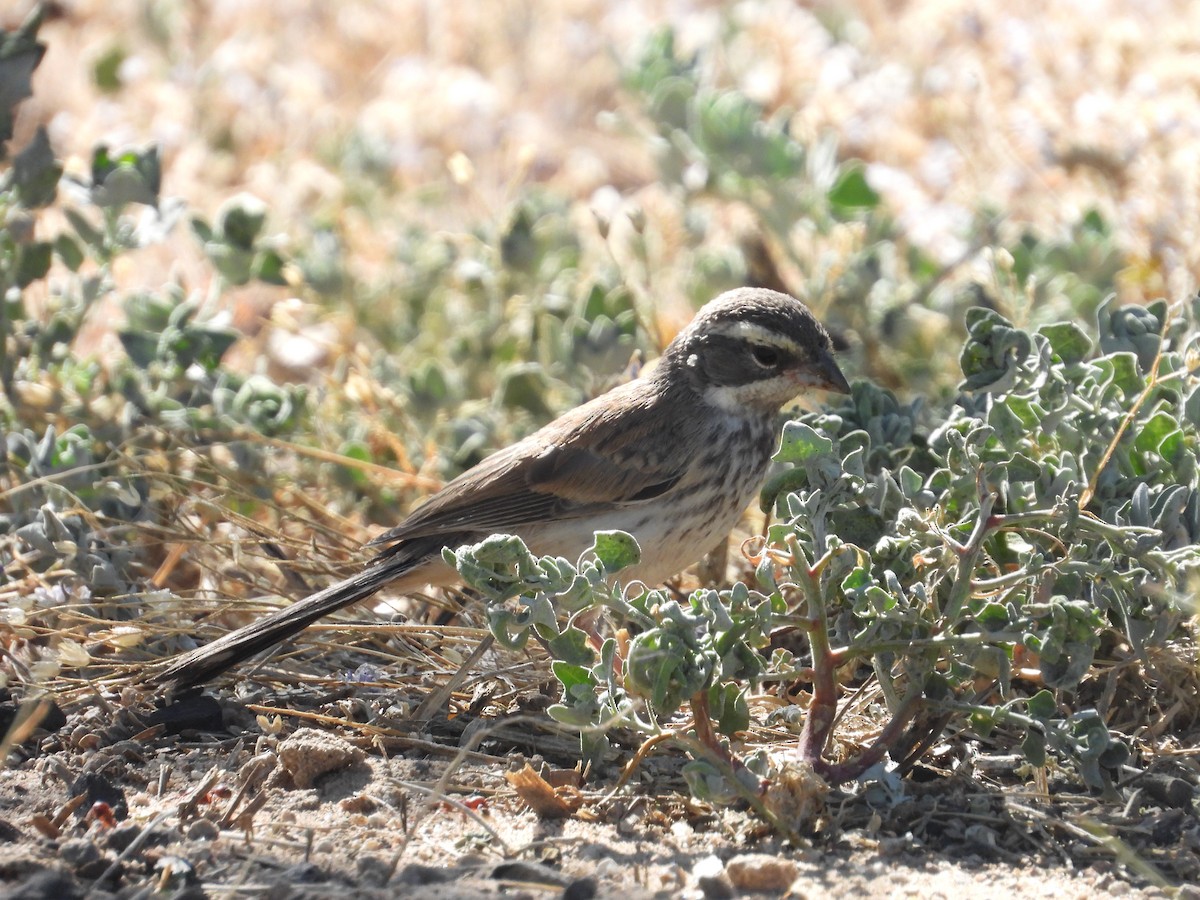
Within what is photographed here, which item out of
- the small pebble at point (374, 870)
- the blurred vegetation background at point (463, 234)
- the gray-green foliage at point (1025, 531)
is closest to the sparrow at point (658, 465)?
the blurred vegetation background at point (463, 234)

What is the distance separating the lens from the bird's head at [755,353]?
15.9 feet

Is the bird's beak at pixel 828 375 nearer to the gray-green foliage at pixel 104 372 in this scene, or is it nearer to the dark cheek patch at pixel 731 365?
the dark cheek patch at pixel 731 365

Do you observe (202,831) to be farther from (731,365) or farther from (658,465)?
(731,365)

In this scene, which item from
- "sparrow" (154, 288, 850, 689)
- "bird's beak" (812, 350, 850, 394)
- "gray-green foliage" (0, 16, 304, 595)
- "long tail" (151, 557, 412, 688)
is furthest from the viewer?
"gray-green foliage" (0, 16, 304, 595)

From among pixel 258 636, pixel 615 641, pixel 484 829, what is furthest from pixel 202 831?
pixel 615 641

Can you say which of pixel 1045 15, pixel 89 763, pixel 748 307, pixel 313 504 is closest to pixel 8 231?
pixel 313 504

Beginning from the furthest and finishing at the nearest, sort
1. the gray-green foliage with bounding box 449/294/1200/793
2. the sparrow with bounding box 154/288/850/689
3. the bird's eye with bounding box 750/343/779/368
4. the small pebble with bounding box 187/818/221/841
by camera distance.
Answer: the bird's eye with bounding box 750/343/779/368
the sparrow with bounding box 154/288/850/689
the small pebble with bounding box 187/818/221/841
the gray-green foliage with bounding box 449/294/1200/793

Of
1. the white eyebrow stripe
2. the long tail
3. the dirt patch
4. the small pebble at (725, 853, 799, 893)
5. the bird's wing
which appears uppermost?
the white eyebrow stripe

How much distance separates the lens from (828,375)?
15.8ft

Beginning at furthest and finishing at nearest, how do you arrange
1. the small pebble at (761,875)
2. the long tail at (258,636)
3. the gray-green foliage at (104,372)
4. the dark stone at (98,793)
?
1. the gray-green foliage at (104,372)
2. the long tail at (258,636)
3. the dark stone at (98,793)
4. the small pebble at (761,875)

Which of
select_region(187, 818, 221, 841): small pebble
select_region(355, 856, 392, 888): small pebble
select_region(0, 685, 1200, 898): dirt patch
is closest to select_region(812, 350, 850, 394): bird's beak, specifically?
select_region(0, 685, 1200, 898): dirt patch

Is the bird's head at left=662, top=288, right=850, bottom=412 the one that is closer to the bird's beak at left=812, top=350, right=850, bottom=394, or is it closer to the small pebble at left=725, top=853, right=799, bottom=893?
the bird's beak at left=812, top=350, right=850, bottom=394

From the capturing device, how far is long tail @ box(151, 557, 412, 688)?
13.8ft

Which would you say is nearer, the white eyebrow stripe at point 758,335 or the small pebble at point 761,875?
the small pebble at point 761,875
